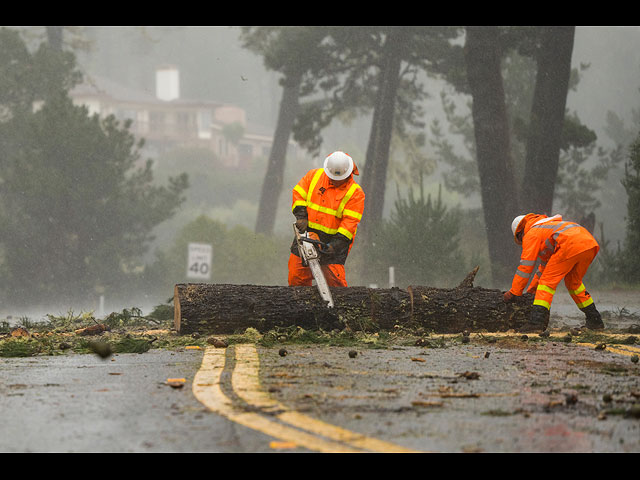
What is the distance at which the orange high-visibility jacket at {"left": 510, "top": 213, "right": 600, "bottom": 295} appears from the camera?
33.3ft

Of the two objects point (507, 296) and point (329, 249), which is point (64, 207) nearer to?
point (329, 249)

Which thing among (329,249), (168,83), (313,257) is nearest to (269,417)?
(313,257)

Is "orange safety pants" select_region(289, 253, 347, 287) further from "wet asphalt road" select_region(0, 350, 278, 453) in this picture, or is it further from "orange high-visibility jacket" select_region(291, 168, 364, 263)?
"wet asphalt road" select_region(0, 350, 278, 453)

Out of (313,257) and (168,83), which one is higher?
(168,83)

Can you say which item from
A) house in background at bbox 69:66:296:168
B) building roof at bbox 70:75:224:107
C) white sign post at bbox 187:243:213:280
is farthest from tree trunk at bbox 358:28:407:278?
house in background at bbox 69:66:296:168

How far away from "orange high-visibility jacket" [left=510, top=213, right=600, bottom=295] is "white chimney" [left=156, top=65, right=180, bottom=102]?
8956 cm

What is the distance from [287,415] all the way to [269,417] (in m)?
0.10

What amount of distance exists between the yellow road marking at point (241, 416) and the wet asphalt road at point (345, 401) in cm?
3

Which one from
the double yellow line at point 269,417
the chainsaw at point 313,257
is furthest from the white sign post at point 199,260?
the double yellow line at point 269,417

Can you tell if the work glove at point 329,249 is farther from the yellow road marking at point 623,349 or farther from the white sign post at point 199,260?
the white sign post at point 199,260

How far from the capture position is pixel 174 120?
94375 mm

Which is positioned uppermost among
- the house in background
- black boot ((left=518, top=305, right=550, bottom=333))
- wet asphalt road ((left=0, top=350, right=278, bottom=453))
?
the house in background

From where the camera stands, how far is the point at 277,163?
4200cm

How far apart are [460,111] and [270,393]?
10463 centimetres
